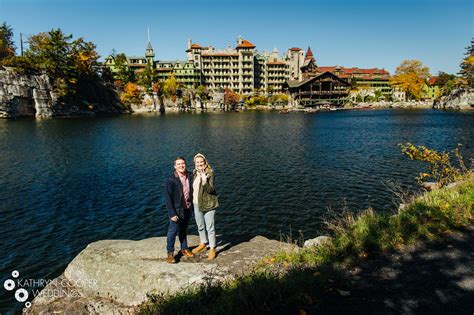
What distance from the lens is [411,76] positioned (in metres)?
135

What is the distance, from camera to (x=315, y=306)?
5.46m

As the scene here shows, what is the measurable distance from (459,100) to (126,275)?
13783 centimetres

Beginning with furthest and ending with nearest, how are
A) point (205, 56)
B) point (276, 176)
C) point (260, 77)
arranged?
point (260, 77), point (205, 56), point (276, 176)

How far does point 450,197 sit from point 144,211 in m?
16.3

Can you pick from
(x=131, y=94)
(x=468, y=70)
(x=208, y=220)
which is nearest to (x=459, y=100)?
(x=468, y=70)

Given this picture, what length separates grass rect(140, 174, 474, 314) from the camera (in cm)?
559

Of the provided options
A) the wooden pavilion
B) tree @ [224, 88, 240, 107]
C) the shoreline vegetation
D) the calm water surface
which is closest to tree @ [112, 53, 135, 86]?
tree @ [224, 88, 240, 107]

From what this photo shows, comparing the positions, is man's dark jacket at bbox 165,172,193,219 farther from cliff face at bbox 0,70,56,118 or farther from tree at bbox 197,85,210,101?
tree at bbox 197,85,210,101

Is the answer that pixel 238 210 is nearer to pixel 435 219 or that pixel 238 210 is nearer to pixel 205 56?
pixel 435 219

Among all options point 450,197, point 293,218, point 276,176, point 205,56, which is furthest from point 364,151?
point 205,56

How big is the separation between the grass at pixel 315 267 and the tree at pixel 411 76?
15011cm

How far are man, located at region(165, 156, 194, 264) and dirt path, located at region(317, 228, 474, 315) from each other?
467cm

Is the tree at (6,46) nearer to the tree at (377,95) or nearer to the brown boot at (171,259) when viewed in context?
the brown boot at (171,259)

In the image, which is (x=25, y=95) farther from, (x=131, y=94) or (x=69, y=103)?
(x=131, y=94)
